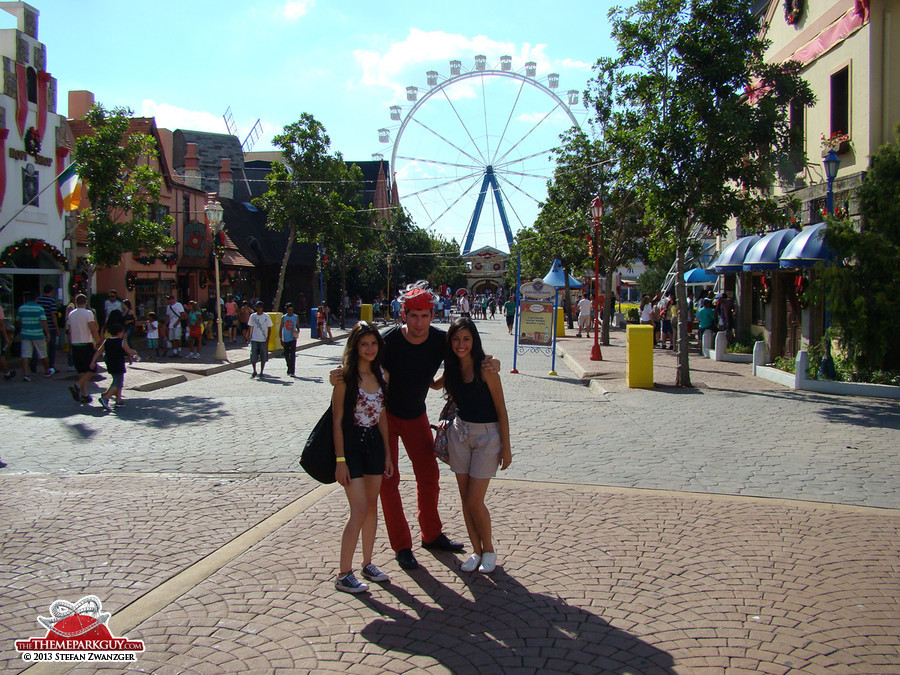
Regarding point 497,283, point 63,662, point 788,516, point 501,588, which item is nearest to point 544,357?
point 788,516

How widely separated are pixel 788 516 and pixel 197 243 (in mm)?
28971

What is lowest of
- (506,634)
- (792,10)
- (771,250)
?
(506,634)

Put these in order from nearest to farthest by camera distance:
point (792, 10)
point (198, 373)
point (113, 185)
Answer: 1. point (198, 373)
2. point (792, 10)
3. point (113, 185)

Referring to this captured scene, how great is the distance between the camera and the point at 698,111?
1379 cm

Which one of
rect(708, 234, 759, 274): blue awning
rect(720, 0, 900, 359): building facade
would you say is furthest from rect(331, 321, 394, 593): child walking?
rect(708, 234, 759, 274): blue awning

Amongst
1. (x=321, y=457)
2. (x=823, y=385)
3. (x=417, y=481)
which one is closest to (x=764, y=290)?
(x=823, y=385)

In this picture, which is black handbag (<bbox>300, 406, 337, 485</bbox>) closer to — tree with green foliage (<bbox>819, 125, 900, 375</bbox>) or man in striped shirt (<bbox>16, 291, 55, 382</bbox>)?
tree with green foliage (<bbox>819, 125, 900, 375</bbox>)

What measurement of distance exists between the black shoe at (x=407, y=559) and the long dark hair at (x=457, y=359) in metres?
1.08

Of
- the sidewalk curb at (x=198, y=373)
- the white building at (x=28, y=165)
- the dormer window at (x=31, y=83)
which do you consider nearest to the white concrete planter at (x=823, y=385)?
the sidewalk curb at (x=198, y=373)

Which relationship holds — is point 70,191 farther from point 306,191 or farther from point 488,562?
point 488,562

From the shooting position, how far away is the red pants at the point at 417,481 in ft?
16.4

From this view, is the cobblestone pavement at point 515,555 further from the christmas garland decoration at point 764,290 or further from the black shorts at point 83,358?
the christmas garland decoration at point 764,290

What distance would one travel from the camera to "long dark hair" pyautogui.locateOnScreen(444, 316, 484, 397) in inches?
191

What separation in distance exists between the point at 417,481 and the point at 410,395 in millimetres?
609
